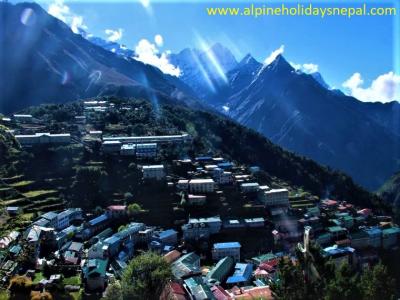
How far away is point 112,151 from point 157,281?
35069 mm

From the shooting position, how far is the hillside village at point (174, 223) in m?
33.2

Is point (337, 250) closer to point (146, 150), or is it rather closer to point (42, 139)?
point (146, 150)

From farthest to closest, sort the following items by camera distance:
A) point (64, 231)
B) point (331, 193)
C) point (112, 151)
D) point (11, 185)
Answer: point (331, 193), point (112, 151), point (11, 185), point (64, 231)

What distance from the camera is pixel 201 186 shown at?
50.8 m

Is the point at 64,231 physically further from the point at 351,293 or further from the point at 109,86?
the point at 109,86

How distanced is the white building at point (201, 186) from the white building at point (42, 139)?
61.1ft

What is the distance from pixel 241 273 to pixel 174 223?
11.9 metres

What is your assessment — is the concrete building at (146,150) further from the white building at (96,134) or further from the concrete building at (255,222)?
the concrete building at (255,222)

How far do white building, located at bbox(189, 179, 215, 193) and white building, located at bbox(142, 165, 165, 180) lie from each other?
372cm

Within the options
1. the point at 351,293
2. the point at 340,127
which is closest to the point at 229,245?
the point at 351,293

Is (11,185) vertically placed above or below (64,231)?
above

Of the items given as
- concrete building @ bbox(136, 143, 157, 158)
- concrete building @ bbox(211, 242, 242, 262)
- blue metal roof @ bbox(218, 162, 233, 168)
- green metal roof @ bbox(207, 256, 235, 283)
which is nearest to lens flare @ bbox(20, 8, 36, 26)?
concrete building @ bbox(136, 143, 157, 158)

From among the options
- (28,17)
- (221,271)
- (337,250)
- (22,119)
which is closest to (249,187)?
(337,250)

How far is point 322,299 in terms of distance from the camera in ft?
58.1
